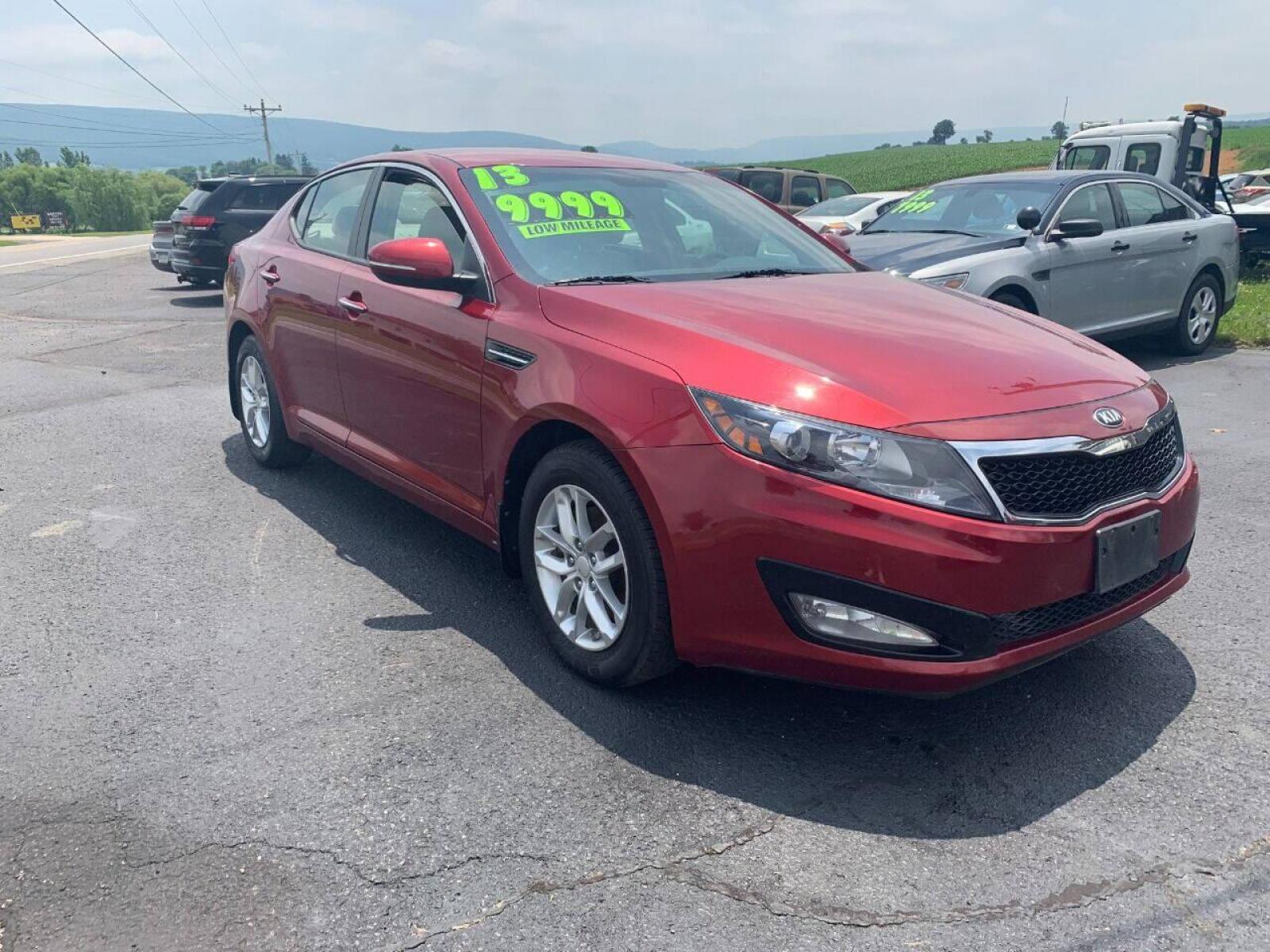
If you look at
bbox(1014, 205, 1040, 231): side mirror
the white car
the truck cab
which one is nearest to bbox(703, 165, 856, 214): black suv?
the white car

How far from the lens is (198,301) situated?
601 inches

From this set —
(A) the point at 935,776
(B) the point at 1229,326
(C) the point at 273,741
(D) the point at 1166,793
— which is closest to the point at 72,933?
(C) the point at 273,741

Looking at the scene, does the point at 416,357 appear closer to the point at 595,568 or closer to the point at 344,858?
the point at 595,568

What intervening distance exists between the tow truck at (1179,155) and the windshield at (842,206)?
277 centimetres

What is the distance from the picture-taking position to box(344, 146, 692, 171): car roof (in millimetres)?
4391

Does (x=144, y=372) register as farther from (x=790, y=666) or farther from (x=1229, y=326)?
(x=1229, y=326)

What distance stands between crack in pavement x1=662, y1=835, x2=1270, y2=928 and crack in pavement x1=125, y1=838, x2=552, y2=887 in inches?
16.3

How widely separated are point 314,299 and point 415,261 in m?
1.34

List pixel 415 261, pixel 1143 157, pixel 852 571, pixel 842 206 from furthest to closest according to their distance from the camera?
pixel 842 206 → pixel 1143 157 → pixel 415 261 → pixel 852 571

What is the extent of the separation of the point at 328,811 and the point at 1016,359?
2.27m

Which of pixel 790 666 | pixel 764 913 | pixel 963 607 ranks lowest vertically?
pixel 764 913

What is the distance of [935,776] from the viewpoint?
9.66ft

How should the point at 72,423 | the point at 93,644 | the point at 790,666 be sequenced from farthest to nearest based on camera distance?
the point at 72,423
the point at 93,644
the point at 790,666

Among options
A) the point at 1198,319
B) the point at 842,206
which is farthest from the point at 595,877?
the point at 842,206
